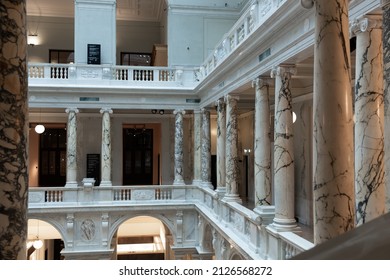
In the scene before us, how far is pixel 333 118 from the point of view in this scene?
392 cm

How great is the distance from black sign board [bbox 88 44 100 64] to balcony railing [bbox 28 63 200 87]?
0.81m

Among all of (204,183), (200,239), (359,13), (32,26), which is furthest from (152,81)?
(359,13)

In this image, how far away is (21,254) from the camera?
282cm

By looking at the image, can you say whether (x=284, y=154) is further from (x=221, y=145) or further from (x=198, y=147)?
(x=198, y=147)

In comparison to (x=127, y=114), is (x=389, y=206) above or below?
below

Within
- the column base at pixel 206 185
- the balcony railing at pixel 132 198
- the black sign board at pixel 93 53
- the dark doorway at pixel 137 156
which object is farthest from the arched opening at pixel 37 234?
the black sign board at pixel 93 53

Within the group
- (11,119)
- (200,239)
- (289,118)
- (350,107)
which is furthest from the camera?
(200,239)

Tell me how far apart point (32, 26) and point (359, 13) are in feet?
66.2

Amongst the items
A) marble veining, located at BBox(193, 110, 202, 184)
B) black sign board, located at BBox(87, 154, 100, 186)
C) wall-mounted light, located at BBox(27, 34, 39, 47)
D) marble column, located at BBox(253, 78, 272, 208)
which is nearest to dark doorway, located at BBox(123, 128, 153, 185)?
black sign board, located at BBox(87, 154, 100, 186)

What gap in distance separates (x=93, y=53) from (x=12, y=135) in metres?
16.4

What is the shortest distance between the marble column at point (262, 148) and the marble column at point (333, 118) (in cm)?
539

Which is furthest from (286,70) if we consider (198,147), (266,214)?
(198,147)

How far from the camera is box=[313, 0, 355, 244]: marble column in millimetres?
3949

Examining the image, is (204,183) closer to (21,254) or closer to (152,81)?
(152,81)
